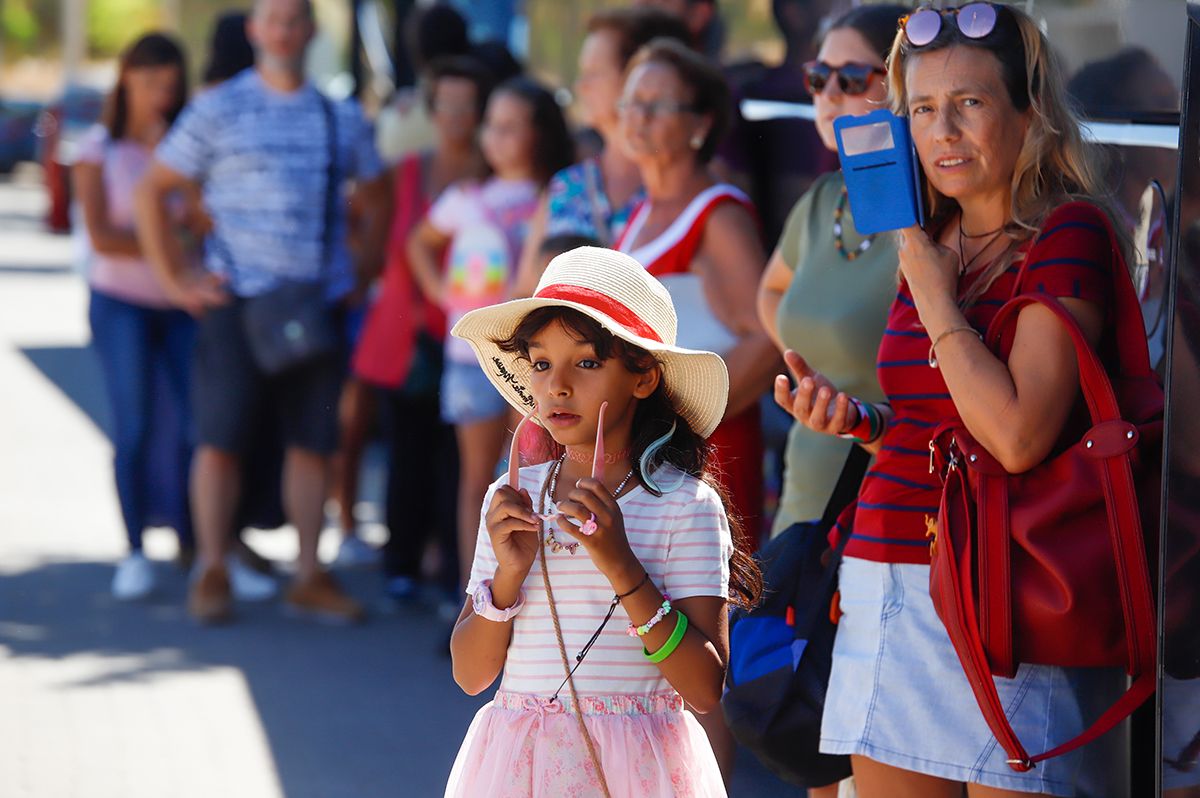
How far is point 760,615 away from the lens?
3346 mm

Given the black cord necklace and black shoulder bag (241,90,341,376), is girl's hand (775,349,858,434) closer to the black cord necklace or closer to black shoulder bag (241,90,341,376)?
the black cord necklace

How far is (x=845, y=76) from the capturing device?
12.9ft

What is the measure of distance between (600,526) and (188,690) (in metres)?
3.84

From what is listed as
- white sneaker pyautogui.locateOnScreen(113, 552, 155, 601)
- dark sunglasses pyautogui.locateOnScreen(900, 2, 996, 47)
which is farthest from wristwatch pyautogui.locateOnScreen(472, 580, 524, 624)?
white sneaker pyautogui.locateOnScreen(113, 552, 155, 601)

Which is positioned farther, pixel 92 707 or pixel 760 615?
pixel 92 707

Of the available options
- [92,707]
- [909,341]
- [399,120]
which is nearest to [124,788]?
[92,707]

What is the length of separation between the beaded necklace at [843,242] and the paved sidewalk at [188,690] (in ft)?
6.15

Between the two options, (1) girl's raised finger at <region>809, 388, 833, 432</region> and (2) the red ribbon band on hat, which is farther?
(1) girl's raised finger at <region>809, 388, 833, 432</region>

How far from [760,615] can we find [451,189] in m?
3.58

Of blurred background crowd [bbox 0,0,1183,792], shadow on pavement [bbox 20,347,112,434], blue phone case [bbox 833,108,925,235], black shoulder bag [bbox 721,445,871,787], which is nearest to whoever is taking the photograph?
blue phone case [bbox 833,108,925,235]

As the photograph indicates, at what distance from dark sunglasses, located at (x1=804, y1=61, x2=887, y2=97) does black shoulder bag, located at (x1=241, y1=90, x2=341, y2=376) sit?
3111 mm

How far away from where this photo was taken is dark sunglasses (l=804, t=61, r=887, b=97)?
3.91m

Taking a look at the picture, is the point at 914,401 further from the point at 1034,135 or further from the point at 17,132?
the point at 17,132

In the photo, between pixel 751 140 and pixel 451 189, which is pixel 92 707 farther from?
pixel 751 140
